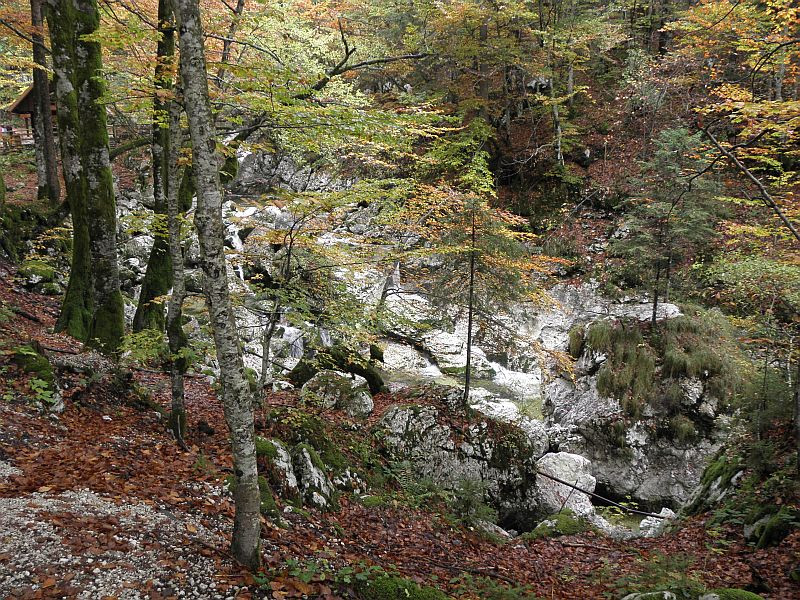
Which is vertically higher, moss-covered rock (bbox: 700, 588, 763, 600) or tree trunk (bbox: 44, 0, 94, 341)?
tree trunk (bbox: 44, 0, 94, 341)

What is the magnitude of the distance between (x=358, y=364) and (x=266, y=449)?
4.10 m

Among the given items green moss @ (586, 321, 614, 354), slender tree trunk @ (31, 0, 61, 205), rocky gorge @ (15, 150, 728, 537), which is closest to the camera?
rocky gorge @ (15, 150, 728, 537)

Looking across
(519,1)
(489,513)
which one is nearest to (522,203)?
(519,1)

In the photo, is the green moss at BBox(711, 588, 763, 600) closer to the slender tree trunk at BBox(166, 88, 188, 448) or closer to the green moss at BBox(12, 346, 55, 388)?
the slender tree trunk at BBox(166, 88, 188, 448)

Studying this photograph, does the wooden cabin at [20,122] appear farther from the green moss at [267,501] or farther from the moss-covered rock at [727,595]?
the moss-covered rock at [727,595]

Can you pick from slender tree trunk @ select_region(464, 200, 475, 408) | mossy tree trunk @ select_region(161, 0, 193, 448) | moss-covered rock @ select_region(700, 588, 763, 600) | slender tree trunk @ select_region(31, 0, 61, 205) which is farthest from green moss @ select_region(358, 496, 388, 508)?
slender tree trunk @ select_region(31, 0, 61, 205)

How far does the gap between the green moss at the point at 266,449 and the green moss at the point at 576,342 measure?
10.5 meters

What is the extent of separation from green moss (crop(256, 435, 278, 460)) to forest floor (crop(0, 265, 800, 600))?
48 cm

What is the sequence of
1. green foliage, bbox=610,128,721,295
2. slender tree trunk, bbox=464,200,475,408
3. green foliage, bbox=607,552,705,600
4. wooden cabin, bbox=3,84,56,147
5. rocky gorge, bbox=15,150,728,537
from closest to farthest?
green foliage, bbox=607,552,705,600
rocky gorge, bbox=15,150,728,537
slender tree trunk, bbox=464,200,475,408
green foliage, bbox=610,128,721,295
wooden cabin, bbox=3,84,56,147

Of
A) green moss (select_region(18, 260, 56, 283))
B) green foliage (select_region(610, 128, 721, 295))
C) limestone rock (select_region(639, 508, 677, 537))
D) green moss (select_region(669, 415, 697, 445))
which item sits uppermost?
green foliage (select_region(610, 128, 721, 295))

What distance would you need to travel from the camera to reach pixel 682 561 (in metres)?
5.84

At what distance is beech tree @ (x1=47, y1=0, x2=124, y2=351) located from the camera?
24.2 ft

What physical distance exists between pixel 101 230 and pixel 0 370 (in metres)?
2.68

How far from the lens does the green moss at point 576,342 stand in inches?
548
